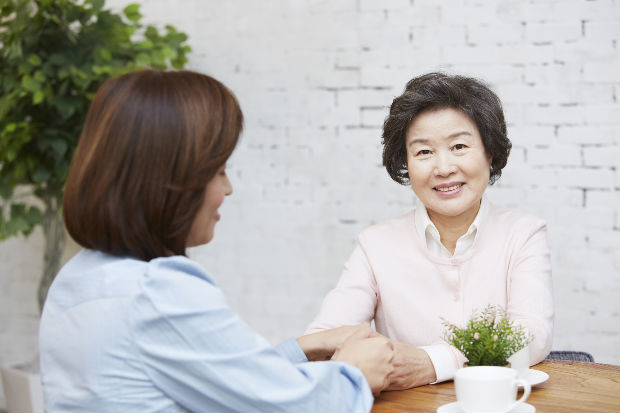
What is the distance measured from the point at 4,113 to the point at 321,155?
1284mm

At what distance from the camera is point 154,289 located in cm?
102

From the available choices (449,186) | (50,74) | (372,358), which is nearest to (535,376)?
(372,358)

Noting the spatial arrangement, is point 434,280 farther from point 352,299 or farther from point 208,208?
point 208,208

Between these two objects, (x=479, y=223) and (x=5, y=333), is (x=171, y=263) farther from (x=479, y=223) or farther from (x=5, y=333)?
(x=5, y=333)

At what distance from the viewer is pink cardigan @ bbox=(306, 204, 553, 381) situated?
1756 millimetres

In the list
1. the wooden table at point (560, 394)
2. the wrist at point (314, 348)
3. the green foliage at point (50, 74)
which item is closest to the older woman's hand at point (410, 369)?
the wooden table at point (560, 394)

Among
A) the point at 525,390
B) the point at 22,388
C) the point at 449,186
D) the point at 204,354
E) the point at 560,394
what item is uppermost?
the point at 449,186

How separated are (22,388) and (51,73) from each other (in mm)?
1316

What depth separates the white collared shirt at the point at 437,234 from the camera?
6.02ft

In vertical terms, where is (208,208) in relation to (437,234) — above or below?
above

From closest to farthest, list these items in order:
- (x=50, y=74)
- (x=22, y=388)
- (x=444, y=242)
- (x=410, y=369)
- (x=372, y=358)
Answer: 1. (x=372, y=358)
2. (x=410, y=369)
3. (x=444, y=242)
4. (x=50, y=74)
5. (x=22, y=388)

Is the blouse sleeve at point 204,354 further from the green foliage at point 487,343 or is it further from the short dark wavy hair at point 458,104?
the short dark wavy hair at point 458,104

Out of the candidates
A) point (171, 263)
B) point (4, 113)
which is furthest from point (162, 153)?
point (4, 113)

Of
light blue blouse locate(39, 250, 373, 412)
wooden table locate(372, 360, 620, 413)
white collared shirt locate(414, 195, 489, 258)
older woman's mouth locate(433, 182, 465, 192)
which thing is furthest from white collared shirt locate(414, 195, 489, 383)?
light blue blouse locate(39, 250, 373, 412)
